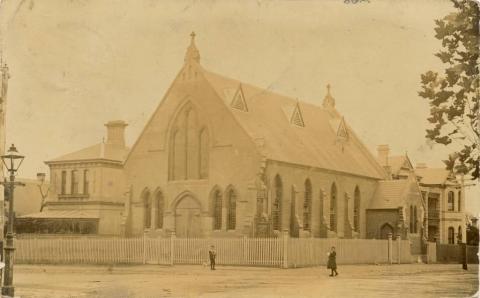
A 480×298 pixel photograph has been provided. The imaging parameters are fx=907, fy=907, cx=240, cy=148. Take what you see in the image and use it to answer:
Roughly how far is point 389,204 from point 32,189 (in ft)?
24.3

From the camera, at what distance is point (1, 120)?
16219 millimetres

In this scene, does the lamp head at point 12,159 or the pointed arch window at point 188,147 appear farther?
the pointed arch window at point 188,147

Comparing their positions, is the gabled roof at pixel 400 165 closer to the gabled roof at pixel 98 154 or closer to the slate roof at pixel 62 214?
the gabled roof at pixel 98 154

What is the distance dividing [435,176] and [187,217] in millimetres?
4813

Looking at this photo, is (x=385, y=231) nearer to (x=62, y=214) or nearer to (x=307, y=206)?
(x=307, y=206)

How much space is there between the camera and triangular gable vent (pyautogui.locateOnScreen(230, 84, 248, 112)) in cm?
1673

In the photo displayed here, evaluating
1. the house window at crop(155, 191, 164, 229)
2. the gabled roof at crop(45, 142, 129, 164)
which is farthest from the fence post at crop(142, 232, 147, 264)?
the gabled roof at crop(45, 142, 129, 164)

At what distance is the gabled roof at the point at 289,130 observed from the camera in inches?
654

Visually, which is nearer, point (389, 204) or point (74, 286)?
point (74, 286)

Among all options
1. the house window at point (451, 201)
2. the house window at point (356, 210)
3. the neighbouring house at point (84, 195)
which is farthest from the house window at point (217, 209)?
the house window at point (451, 201)

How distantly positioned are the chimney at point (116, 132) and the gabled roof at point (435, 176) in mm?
5616

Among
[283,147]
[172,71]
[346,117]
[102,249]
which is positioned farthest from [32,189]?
[346,117]

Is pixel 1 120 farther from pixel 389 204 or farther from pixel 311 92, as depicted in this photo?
pixel 389 204

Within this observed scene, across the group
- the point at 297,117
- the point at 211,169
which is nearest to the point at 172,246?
the point at 211,169
